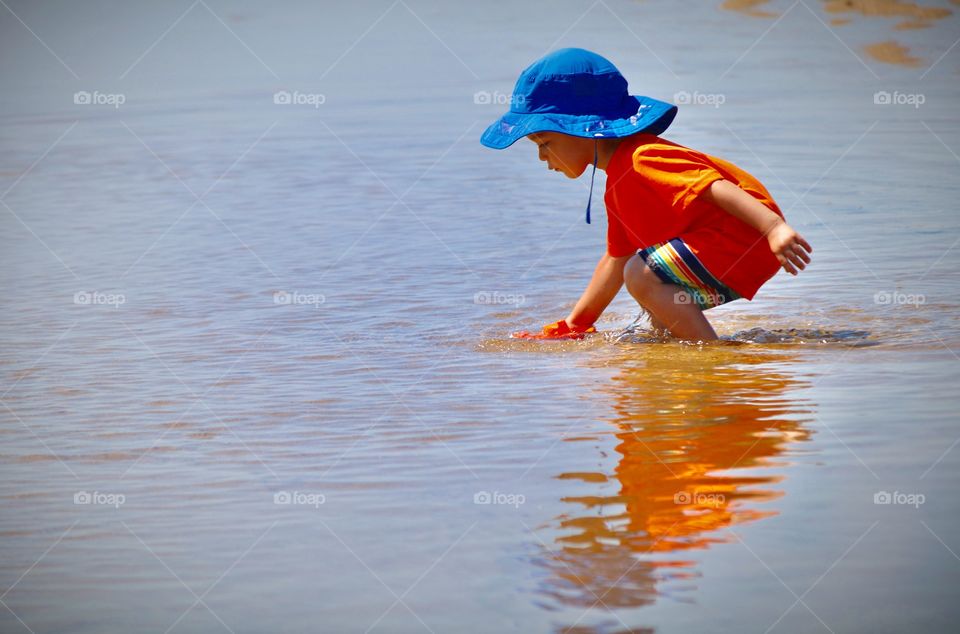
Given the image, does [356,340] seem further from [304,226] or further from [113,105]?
[113,105]

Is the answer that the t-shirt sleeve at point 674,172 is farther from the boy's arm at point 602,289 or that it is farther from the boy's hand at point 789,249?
the boy's arm at point 602,289

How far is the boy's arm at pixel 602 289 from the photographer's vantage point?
15.9ft

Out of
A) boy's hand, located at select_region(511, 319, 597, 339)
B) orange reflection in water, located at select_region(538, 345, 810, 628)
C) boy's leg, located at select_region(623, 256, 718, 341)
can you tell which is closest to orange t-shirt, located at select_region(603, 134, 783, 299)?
boy's leg, located at select_region(623, 256, 718, 341)

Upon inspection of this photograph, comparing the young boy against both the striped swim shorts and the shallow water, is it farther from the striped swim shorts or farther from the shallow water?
the shallow water

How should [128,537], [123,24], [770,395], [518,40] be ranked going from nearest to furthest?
[128,537], [770,395], [518,40], [123,24]

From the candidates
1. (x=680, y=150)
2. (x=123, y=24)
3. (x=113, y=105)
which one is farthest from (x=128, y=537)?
(x=123, y=24)

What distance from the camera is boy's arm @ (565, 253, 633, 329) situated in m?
4.84

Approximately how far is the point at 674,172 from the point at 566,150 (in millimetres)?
470

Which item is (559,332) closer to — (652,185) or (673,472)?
(652,185)

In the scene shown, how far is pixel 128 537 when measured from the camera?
2.99 metres

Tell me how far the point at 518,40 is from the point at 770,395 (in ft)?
37.5

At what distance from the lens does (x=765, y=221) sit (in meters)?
4.13

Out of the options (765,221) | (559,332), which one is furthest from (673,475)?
(559,332)

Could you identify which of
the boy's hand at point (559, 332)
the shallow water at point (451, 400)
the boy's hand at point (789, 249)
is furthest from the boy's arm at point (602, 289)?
the boy's hand at point (789, 249)
